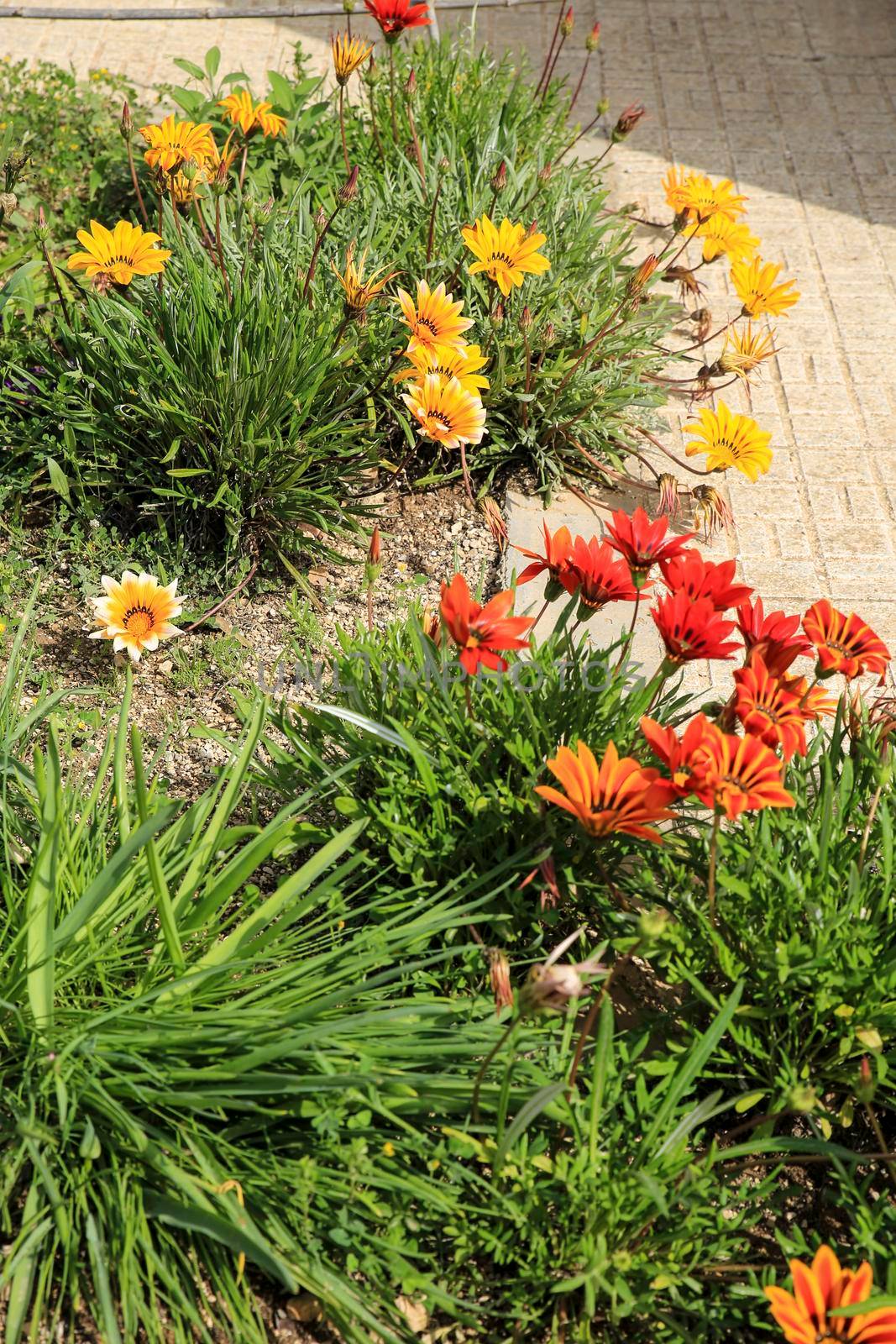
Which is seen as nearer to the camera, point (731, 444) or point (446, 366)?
point (446, 366)

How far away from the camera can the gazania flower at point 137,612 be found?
2963mm

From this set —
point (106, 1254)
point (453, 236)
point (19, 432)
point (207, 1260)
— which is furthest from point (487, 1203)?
point (453, 236)

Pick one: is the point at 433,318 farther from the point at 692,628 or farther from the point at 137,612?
the point at 692,628

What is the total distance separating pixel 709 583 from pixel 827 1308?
1.14 metres

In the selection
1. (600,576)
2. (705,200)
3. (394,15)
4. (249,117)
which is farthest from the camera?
(705,200)

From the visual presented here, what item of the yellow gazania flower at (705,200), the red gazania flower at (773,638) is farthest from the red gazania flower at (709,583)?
the yellow gazania flower at (705,200)

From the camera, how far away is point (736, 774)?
1969 mm

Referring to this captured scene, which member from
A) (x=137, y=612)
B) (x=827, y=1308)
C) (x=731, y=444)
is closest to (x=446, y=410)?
(x=731, y=444)

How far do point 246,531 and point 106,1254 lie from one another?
6.50ft

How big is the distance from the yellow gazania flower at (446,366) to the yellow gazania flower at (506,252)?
228mm

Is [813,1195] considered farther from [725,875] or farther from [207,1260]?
[207,1260]

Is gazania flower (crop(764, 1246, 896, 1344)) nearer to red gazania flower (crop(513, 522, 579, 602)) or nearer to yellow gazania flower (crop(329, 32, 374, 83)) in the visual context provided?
red gazania flower (crop(513, 522, 579, 602))

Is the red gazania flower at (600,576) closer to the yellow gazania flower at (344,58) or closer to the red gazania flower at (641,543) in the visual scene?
the red gazania flower at (641,543)

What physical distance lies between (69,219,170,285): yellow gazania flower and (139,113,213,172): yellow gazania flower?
34cm
